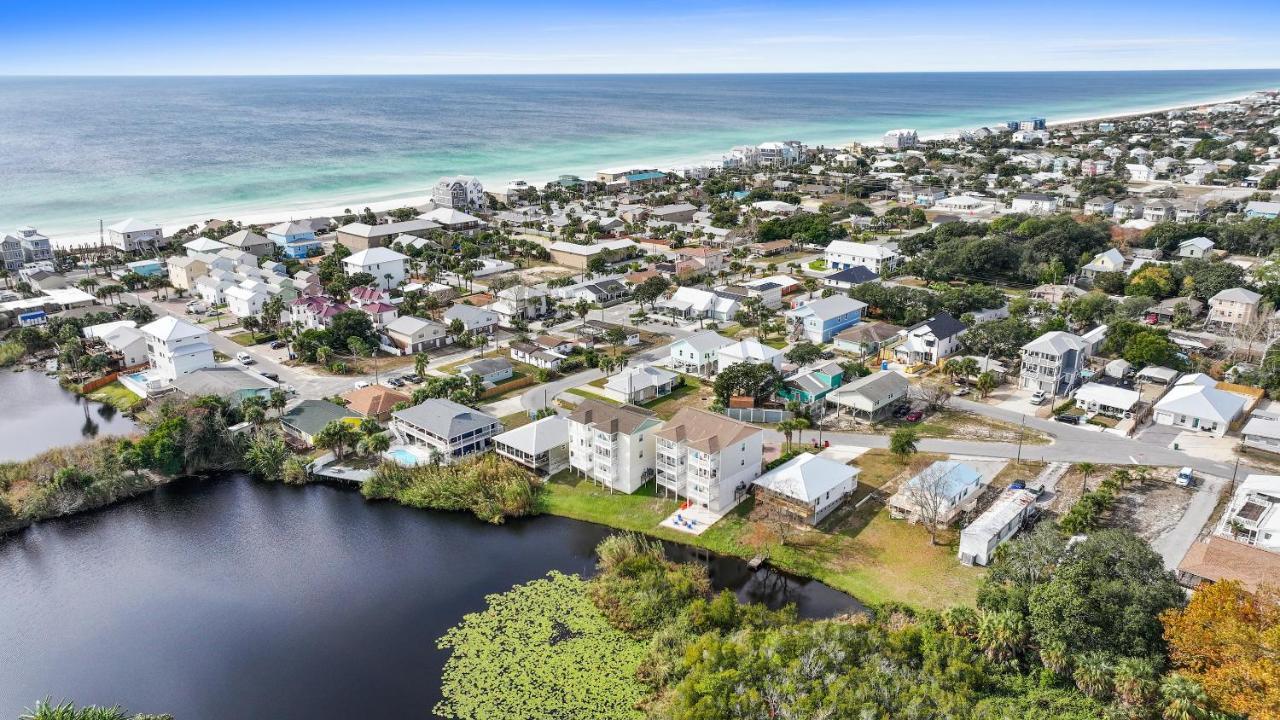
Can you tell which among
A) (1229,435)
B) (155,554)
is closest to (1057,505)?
(1229,435)

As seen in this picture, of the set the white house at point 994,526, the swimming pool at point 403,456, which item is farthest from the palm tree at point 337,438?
the white house at point 994,526

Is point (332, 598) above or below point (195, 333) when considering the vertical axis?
below

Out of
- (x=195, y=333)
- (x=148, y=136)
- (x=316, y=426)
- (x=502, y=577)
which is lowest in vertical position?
(x=502, y=577)

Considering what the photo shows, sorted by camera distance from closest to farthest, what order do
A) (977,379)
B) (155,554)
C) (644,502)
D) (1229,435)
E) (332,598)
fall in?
1. (332,598)
2. (155,554)
3. (644,502)
4. (1229,435)
5. (977,379)

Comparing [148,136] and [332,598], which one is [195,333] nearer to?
[332,598]

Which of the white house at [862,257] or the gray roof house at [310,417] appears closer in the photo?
the gray roof house at [310,417]

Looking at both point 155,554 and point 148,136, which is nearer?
point 155,554

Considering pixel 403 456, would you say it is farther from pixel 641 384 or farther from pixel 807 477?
pixel 807 477

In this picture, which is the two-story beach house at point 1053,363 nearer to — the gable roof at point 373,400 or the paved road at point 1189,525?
the paved road at point 1189,525
